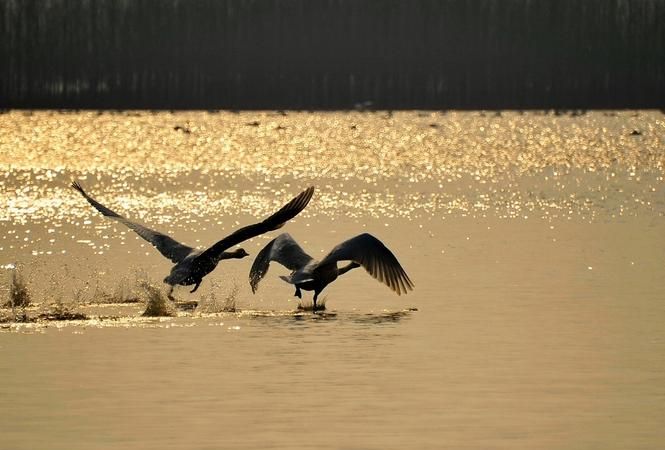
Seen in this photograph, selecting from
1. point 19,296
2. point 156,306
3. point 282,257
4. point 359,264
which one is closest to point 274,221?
point 359,264

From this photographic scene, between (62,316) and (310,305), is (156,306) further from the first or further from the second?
(310,305)

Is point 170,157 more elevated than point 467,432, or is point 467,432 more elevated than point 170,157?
point 170,157

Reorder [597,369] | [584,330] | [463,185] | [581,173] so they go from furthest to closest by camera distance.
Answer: [581,173] < [463,185] < [584,330] < [597,369]

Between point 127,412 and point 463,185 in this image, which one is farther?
point 463,185

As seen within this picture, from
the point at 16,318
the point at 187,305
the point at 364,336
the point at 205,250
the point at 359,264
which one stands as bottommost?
the point at 364,336

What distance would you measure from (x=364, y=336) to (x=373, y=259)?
220 centimetres

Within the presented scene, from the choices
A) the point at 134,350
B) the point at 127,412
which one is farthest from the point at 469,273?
the point at 127,412

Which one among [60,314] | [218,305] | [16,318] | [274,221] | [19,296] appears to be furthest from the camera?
[19,296]

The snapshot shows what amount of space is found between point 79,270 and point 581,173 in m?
47.6

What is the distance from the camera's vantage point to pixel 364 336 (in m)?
23.6

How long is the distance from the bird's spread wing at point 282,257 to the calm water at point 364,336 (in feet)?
1.95

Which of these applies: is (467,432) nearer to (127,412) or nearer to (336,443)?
(336,443)

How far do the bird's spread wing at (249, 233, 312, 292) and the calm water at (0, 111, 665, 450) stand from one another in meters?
0.59

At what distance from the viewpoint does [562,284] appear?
99.7 ft
